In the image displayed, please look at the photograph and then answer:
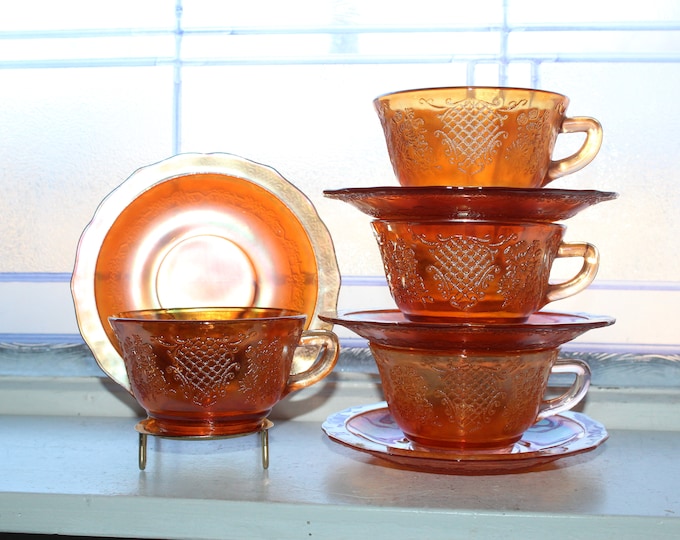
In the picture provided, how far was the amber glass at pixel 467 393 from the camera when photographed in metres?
0.90

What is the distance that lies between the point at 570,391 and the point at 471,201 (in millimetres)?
268

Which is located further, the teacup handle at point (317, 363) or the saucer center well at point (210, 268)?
the saucer center well at point (210, 268)

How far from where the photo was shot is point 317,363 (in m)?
0.98

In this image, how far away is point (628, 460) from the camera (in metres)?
1.01

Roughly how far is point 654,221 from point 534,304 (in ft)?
1.38

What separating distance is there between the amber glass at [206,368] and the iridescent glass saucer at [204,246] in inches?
9.4

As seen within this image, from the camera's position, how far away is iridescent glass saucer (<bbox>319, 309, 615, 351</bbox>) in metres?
0.84

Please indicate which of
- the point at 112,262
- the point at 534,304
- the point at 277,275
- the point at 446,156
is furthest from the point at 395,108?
the point at 112,262

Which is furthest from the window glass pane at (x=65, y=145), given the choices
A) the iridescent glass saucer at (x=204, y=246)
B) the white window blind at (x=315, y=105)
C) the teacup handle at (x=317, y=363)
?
the teacup handle at (x=317, y=363)

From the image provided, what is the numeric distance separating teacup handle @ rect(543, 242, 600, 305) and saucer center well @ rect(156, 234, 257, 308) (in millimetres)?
432

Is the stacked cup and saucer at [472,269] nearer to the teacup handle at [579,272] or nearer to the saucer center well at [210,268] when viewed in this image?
the teacup handle at [579,272]

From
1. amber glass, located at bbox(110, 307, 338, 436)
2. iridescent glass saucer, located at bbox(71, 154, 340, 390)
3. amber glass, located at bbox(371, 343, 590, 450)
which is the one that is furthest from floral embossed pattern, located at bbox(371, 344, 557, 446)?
iridescent glass saucer, located at bbox(71, 154, 340, 390)

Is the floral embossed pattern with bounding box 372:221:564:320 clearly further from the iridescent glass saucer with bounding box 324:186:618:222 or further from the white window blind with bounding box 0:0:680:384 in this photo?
the white window blind with bounding box 0:0:680:384

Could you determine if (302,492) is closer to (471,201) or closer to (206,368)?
(206,368)
